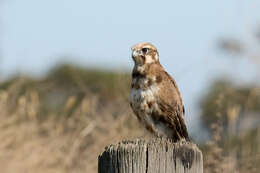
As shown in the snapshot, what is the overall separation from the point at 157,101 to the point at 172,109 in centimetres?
17

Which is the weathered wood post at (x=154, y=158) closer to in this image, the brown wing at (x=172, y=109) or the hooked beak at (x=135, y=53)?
the brown wing at (x=172, y=109)

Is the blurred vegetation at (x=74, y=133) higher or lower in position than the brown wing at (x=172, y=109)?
lower

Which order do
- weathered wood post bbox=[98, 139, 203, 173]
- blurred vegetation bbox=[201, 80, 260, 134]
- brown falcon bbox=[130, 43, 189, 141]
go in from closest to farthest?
weathered wood post bbox=[98, 139, 203, 173]
brown falcon bbox=[130, 43, 189, 141]
blurred vegetation bbox=[201, 80, 260, 134]

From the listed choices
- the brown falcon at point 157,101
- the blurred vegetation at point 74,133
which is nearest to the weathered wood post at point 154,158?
the brown falcon at point 157,101

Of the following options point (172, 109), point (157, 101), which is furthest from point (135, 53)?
point (172, 109)

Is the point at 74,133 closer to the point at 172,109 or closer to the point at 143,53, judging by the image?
the point at 143,53

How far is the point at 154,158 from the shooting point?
3656 millimetres

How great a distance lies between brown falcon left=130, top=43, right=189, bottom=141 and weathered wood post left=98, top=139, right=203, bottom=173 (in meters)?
1.97

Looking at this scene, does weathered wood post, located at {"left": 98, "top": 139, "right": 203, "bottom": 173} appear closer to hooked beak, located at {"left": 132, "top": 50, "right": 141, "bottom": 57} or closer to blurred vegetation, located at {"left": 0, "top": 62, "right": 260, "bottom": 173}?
hooked beak, located at {"left": 132, "top": 50, "right": 141, "bottom": 57}

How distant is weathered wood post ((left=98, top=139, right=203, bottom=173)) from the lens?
3639 mm

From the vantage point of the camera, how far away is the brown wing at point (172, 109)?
18.9 ft

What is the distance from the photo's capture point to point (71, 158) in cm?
931

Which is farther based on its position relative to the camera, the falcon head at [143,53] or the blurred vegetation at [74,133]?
the blurred vegetation at [74,133]

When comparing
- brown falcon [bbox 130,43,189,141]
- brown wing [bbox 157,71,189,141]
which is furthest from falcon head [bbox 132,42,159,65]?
brown wing [bbox 157,71,189,141]
